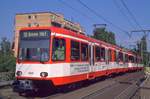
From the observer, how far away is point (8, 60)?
26469mm

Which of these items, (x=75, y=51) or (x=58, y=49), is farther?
→ (x=75, y=51)

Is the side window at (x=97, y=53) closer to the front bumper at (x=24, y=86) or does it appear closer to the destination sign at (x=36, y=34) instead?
the destination sign at (x=36, y=34)

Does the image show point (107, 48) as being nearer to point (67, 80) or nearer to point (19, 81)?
point (67, 80)

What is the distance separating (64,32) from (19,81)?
3.17 m

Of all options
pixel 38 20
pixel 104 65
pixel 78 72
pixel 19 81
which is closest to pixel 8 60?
pixel 104 65

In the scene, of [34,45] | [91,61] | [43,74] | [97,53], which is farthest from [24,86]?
[97,53]

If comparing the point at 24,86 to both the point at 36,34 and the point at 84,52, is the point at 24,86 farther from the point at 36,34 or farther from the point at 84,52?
the point at 84,52

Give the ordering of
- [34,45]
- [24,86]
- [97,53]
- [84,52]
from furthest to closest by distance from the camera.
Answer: [97,53], [84,52], [34,45], [24,86]

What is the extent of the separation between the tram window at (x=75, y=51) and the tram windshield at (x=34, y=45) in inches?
83.0

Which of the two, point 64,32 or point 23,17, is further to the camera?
point 23,17

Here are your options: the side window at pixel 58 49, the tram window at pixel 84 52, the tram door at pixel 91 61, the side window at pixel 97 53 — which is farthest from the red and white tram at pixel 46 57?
the side window at pixel 97 53

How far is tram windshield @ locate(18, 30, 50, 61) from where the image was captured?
16.3 m

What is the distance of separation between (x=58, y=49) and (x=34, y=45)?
112cm

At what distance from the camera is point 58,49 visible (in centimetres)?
1667
